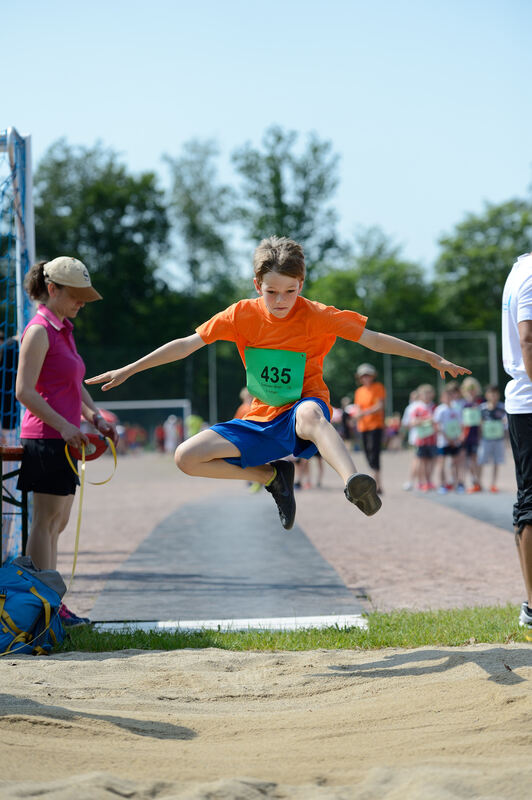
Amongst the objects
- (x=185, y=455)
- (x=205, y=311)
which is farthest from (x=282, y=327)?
(x=205, y=311)

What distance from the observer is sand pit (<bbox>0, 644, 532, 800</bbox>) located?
9.73ft

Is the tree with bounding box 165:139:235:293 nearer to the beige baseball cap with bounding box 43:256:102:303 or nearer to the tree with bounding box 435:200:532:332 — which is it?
the tree with bounding box 435:200:532:332

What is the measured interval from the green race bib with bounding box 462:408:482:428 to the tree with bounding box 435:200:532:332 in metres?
42.3

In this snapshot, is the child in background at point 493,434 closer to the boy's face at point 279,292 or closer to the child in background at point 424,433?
the child in background at point 424,433

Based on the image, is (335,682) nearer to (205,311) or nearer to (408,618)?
(408,618)

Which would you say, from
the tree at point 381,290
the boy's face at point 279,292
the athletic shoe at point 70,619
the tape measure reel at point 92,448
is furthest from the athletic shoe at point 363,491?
the tree at point 381,290

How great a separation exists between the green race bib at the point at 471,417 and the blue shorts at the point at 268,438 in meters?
12.0

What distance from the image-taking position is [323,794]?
2877 millimetres

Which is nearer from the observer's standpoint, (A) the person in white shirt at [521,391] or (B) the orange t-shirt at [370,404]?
(A) the person in white shirt at [521,391]

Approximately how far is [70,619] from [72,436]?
1382 mm

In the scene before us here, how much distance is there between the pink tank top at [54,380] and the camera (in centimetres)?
557

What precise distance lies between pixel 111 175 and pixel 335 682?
195 feet

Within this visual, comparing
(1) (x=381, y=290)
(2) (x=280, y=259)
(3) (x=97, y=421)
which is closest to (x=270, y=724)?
(2) (x=280, y=259)

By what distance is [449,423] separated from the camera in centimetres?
1639
